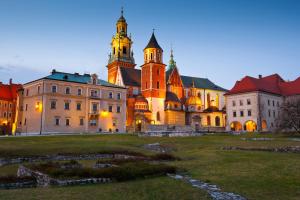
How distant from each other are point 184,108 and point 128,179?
7885 centimetres

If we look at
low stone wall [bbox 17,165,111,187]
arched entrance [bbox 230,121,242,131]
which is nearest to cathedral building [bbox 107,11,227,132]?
arched entrance [bbox 230,121,242,131]

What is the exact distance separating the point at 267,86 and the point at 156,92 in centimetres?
3012

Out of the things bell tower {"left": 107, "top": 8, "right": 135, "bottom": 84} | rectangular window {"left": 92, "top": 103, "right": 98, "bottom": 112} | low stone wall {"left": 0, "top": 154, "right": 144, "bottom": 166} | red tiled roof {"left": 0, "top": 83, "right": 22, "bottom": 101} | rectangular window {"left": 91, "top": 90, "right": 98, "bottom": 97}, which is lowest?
low stone wall {"left": 0, "top": 154, "right": 144, "bottom": 166}

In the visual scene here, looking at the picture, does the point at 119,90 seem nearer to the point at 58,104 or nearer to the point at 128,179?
the point at 58,104

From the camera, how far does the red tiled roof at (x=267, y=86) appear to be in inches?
2942

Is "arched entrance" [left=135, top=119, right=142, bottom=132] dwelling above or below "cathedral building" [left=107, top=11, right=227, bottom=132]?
below

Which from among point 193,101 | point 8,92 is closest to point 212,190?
point 8,92

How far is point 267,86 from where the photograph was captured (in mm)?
78688

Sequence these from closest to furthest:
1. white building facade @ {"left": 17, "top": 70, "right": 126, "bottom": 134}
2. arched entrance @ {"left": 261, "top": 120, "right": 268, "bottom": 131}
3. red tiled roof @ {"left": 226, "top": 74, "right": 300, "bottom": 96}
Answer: white building facade @ {"left": 17, "top": 70, "right": 126, "bottom": 134}
arched entrance @ {"left": 261, "top": 120, "right": 268, "bottom": 131}
red tiled roof @ {"left": 226, "top": 74, "right": 300, "bottom": 96}

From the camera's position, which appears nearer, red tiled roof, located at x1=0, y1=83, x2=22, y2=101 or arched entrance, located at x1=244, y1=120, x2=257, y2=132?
arched entrance, located at x1=244, y1=120, x2=257, y2=132

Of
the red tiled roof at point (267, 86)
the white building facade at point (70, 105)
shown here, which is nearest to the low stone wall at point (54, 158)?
the white building facade at point (70, 105)

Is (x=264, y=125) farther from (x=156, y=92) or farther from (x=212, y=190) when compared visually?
(x=212, y=190)

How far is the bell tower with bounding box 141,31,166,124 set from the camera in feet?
276

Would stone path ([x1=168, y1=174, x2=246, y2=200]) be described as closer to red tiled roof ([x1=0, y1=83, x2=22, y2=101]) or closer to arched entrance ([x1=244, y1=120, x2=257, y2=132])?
arched entrance ([x1=244, y1=120, x2=257, y2=132])
